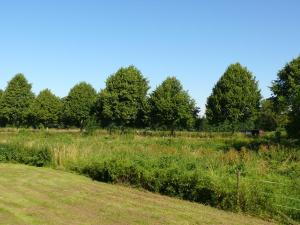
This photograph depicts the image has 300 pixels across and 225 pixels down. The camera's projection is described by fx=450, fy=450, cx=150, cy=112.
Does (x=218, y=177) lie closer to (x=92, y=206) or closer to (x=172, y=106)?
(x=92, y=206)

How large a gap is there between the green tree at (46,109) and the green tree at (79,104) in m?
2.32

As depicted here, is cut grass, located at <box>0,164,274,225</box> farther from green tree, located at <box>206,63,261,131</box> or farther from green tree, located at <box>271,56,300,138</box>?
green tree, located at <box>271,56,300,138</box>

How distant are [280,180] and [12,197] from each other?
8.24 m

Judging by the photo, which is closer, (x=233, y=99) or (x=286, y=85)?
(x=233, y=99)

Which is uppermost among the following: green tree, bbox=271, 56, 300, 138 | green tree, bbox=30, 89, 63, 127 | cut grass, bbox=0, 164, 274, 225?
green tree, bbox=271, 56, 300, 138

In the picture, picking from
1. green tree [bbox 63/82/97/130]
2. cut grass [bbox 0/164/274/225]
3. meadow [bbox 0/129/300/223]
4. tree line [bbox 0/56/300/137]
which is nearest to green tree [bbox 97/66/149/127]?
tree line [bbox 0/56/300/137]

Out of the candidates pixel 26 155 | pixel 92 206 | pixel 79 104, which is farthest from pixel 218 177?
pixel 79 104

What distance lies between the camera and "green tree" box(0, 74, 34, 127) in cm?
5909

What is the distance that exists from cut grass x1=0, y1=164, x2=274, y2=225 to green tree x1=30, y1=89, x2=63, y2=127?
143 feet

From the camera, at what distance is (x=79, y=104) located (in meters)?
58.5

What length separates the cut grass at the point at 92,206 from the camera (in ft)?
36.6

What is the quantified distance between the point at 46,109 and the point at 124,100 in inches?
597

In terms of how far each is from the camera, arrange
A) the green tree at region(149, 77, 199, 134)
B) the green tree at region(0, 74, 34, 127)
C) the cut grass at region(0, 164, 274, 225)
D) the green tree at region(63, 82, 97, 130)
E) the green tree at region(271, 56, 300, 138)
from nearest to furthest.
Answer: the cut grass at region(0, 164, 274, 225) → the green tree at region(271, 56, 300, 138) → the green tree at region(149, 77, 199, 134) → the green tree at region(63, 82, 97, 130) → the green tree at region(0, 74, 34, 127)

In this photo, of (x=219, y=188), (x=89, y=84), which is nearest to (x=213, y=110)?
(x=89, y=84)
